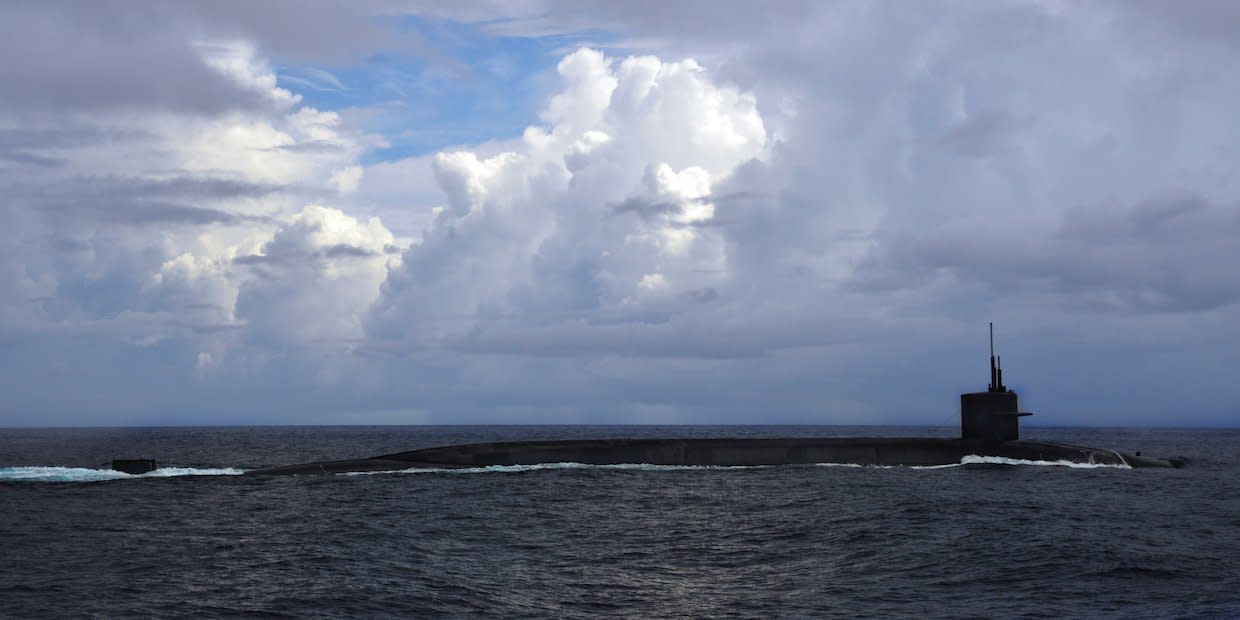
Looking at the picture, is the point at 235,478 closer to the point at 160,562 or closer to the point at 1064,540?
the point at 160,562

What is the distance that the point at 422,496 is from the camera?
4206 centimetres

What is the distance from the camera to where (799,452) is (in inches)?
2339

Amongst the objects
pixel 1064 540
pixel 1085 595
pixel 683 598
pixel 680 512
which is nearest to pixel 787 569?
pixel 683 598

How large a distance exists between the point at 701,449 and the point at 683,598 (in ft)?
126

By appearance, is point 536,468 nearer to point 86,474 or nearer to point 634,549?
point 86,474

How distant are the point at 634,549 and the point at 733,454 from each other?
31.4m

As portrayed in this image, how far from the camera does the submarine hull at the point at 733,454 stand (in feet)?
180

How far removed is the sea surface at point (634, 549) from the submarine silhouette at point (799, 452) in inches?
304

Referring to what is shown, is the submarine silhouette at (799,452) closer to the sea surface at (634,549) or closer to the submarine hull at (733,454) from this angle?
the submarine hull at (733,454)

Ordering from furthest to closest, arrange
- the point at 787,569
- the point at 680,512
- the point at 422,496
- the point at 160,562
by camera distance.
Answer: the point at 422,496, the point at 680,512, the point at 160,562, the point at 787,569

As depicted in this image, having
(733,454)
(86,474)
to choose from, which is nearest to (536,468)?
(733,454)

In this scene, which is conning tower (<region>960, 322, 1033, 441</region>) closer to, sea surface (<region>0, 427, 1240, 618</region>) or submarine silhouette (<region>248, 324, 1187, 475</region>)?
submarine silhouette (<region>248, 324, 1187, 475</region>)

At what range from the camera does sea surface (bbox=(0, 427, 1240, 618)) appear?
829 inches

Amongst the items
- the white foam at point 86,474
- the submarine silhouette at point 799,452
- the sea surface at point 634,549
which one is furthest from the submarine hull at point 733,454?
the sea surface at point 634,549
